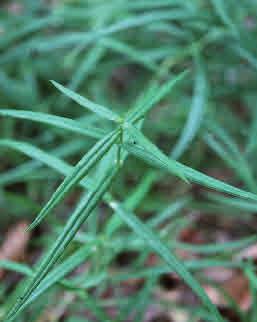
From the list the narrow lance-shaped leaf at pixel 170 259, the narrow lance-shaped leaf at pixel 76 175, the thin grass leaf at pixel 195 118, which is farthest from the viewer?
the thin grass leaf at pixel 195 118

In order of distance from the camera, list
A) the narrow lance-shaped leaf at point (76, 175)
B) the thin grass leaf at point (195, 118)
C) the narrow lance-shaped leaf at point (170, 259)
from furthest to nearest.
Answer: the thin grass leaf at point (195, 118)
the narrow lance-shaped leaf at point (170, 259)
the narrow lance-shaped leaf at point (76, 175)

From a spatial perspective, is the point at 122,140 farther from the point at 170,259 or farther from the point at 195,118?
the point at 195,118

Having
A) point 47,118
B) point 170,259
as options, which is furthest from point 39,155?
point 170,259

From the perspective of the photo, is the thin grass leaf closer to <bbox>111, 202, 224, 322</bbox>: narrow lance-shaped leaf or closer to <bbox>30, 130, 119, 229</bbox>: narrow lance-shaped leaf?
<bbox>111, 202, 224, 322</bbox>: narrow lance-shaped leaf

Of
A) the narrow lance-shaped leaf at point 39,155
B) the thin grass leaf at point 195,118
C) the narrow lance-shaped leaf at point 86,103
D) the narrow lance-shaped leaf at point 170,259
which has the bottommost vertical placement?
the narrow lance-shaped leaf at point 170,259

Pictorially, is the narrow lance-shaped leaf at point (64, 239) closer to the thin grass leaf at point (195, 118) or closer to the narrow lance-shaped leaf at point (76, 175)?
the narrow lance-shaped leaf at point (76, 175)

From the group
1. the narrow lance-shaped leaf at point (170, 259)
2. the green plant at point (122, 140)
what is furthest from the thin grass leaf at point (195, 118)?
the narrow lance-shaped leaf at point (170, 259)

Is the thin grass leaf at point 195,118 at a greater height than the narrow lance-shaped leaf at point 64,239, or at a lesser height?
greater
